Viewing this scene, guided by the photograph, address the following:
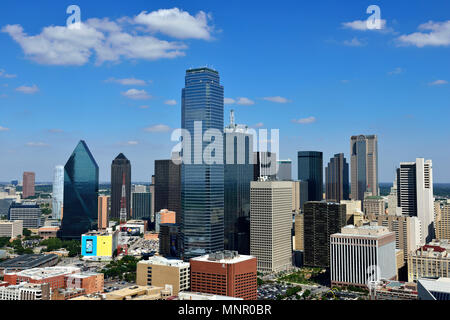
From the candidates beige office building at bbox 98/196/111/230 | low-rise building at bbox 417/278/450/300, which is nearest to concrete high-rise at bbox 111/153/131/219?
beige office building at bbox 98/196/111/230

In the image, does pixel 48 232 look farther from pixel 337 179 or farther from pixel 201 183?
pixel 337 179

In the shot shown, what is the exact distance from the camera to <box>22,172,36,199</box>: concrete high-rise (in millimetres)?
45719

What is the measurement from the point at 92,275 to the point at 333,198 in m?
30.4

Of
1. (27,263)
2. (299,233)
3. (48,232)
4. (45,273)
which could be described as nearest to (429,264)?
(299,233)

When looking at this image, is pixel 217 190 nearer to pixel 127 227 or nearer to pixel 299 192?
pixel 127 227

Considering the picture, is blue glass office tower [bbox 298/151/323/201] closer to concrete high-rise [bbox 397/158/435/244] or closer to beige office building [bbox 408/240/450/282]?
concrete high-rise [bbox 397/158/435/244]

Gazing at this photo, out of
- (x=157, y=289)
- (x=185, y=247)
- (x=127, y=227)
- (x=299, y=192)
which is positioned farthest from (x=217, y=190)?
(x=299, y=192)

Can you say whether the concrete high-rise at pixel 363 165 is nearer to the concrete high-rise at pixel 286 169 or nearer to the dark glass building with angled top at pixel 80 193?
the concrete high-rise at pixel 286 169

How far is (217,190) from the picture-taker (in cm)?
1992

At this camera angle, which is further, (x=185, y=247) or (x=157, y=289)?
(x=185, y=247)

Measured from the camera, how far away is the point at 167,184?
117 ft

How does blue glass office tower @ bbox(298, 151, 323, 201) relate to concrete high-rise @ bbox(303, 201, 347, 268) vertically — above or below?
above

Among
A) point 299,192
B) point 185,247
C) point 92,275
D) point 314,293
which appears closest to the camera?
point 92,275

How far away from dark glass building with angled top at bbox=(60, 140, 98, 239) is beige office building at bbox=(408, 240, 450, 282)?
68.2 ft
